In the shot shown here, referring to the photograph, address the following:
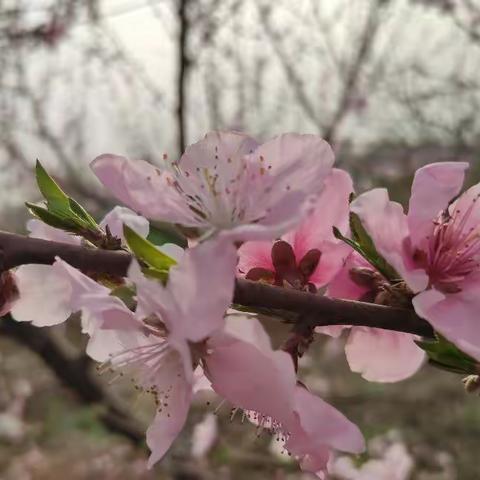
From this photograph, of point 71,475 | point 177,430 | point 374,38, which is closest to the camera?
point 177,430

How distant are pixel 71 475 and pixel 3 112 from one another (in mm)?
3022

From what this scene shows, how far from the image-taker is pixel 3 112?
18.8 ft

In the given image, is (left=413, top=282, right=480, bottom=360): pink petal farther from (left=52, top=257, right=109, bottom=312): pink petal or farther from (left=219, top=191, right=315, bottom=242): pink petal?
(left=52, top=257, right=109, bottom=312): pink petal

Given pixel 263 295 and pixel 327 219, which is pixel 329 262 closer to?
pixel 327 219

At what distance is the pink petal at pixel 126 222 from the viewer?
67 centimetres

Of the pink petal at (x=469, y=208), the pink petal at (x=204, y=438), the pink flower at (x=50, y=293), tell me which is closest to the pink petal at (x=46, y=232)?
the pink flower at (x=50, y=293)

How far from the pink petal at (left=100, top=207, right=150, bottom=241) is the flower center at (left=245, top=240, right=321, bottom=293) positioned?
0.41ft

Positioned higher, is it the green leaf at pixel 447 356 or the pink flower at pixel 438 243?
the pink flower at pixel 438 243

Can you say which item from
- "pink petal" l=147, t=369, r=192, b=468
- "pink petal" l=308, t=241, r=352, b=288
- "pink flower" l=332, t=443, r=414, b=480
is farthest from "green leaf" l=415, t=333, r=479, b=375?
"pink flower" l=332, t=443, r=414, b=480

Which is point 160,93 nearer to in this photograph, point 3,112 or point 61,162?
point 61,162

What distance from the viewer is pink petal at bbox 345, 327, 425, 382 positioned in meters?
0.86

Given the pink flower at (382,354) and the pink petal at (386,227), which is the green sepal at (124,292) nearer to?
the pink petal at (386,227)

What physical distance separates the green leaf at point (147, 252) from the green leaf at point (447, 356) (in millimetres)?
260

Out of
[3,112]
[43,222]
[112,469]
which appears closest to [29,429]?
[112,469]
